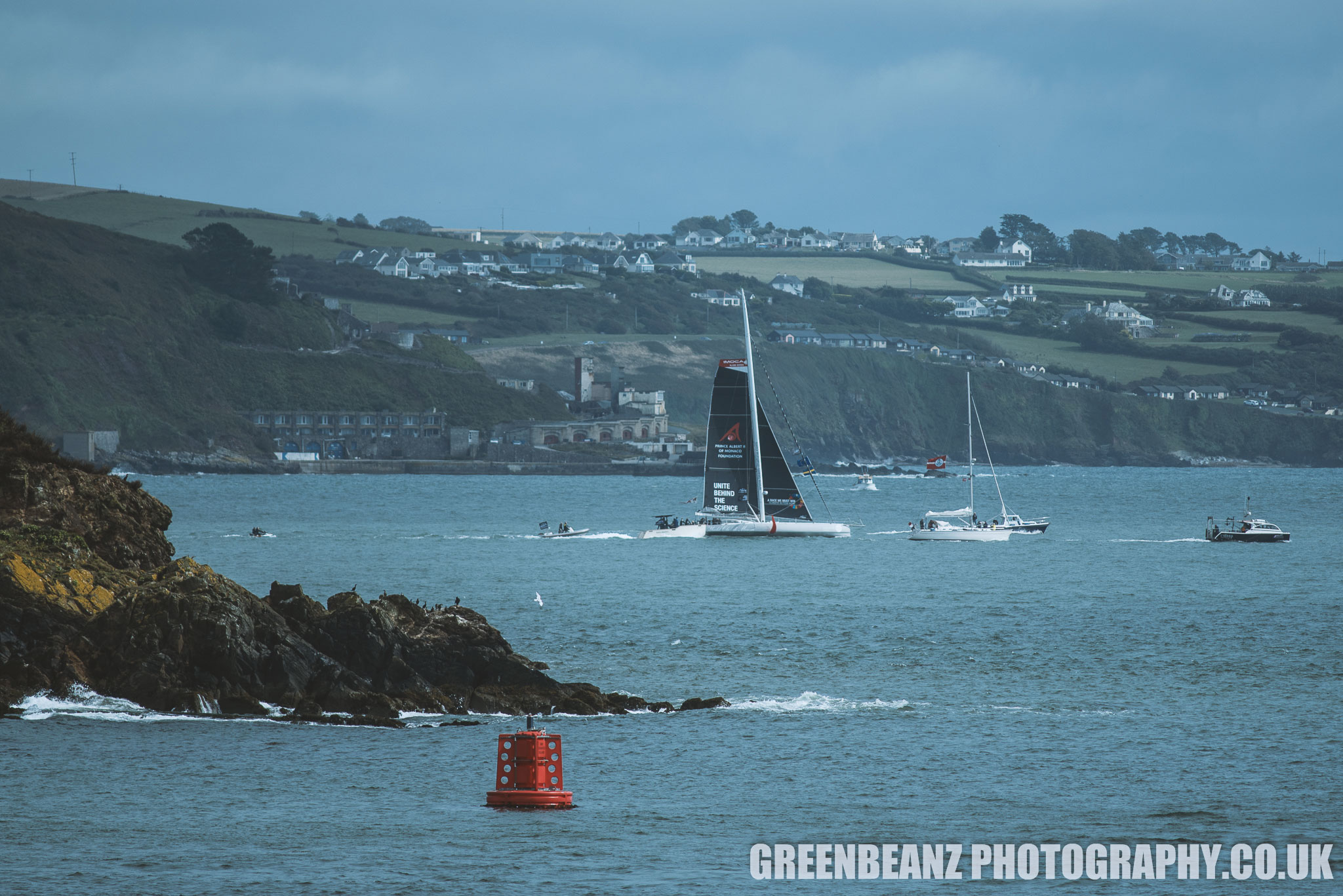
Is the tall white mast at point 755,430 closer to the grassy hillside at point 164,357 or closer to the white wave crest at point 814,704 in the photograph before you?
the white wave crest at point 814,704

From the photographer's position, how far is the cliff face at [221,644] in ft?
79.2

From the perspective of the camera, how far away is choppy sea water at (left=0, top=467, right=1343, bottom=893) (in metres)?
15.8

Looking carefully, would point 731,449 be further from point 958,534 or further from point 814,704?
point 814,704

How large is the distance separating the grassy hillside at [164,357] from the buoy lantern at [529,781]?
428 feet

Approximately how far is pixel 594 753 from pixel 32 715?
8.41 meters

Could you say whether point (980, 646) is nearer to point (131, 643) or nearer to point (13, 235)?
point (131, 643)

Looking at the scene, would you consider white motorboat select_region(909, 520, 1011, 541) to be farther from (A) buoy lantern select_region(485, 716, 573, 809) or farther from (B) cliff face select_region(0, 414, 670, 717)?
(A) buoy lantern select_region(485, 716, 573, 809)

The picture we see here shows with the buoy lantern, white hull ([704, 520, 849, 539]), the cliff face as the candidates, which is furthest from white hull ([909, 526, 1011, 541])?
the buoy lantern

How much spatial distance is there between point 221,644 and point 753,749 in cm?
843

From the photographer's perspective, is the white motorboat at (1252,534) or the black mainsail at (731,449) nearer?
the black mainsail at (731,449)

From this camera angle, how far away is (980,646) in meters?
35.5

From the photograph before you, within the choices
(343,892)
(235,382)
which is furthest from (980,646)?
(235,382)

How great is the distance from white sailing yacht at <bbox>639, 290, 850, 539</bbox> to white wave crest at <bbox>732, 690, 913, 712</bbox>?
116 ft

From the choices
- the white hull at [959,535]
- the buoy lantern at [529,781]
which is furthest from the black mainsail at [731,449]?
the buoy lantern at [529,781]
